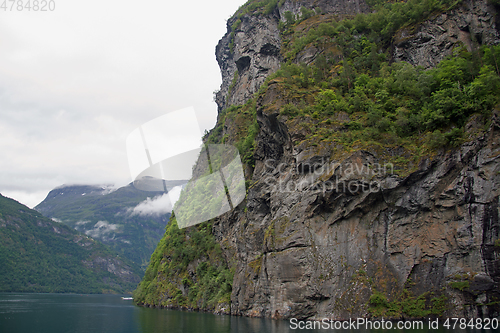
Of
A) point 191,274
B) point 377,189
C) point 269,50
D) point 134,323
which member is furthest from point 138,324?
point 269,50

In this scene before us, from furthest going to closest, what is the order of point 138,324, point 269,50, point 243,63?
Answer: point 243,63
point 269,50
point 138,324

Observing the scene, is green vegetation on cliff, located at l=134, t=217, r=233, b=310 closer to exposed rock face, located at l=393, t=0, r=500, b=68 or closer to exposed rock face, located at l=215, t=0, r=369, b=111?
exposed rock face, located at l=215, t=0, r=369, b=111

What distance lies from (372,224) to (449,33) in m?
27.6

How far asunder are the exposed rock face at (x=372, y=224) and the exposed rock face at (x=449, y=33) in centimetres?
12

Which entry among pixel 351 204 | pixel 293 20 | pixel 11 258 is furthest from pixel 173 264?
pixel 11 258

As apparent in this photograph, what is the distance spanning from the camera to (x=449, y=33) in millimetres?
40469

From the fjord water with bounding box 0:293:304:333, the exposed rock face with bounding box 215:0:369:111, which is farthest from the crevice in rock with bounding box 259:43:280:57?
the fjord water with bounding box 0:293:304:333

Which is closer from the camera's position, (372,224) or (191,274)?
(372,224)

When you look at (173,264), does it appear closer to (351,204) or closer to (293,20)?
(351,204)

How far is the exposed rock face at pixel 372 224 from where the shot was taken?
25891 mm

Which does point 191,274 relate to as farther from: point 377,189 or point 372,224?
point 377,189

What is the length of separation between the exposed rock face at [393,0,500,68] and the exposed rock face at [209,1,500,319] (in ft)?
Result: 0.41

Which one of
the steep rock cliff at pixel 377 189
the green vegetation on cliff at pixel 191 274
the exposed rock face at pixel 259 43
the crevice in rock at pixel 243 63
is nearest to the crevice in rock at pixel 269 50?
the exposed rock face at pixel 259 43

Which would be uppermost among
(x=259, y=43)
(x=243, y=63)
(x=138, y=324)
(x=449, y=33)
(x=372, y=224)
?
(x=259, y=43)
